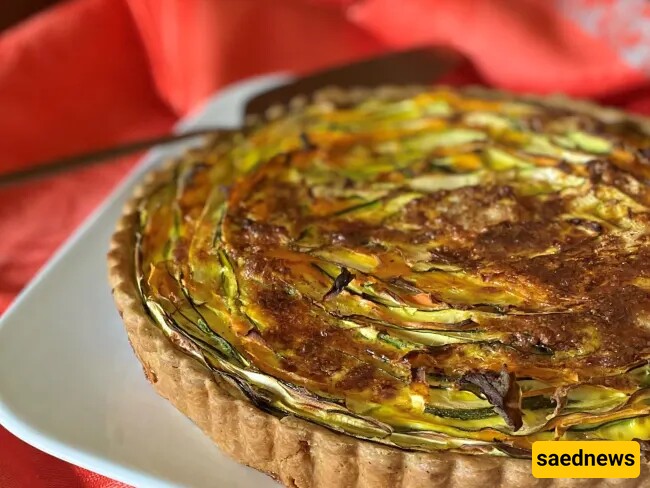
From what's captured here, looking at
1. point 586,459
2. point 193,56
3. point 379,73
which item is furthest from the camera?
point 193,56

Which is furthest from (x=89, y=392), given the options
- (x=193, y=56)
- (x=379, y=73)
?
(x=193, y=56)

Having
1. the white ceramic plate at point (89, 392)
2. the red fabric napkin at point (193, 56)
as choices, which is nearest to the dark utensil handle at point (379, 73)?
the red fabric napkin at point (193, 56)

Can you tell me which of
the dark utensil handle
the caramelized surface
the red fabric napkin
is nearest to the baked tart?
the caramelized surface

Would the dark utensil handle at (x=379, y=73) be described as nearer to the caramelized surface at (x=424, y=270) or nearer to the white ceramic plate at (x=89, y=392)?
the caramelized surface at (x=424, y=270)

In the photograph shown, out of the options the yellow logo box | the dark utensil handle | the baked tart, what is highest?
the dark utensil handle

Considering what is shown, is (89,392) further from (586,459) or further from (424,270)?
(586,459)

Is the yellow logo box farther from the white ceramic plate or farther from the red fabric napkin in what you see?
the red fabric napkin

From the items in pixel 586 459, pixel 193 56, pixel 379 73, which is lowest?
pixel 586 459
